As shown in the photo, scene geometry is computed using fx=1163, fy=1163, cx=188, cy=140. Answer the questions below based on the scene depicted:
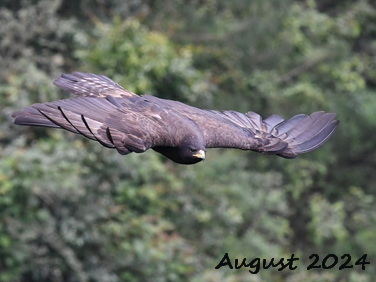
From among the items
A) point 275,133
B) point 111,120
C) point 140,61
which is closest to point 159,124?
point 111,120

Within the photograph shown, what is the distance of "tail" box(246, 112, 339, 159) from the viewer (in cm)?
862

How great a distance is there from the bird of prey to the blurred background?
2.70 meters

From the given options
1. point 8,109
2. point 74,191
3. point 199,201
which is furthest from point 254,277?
point 8,109

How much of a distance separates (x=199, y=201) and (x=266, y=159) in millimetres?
3086

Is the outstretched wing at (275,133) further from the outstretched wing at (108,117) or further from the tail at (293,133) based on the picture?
the outstretched wing at (108,117)

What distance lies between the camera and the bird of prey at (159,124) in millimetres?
7043

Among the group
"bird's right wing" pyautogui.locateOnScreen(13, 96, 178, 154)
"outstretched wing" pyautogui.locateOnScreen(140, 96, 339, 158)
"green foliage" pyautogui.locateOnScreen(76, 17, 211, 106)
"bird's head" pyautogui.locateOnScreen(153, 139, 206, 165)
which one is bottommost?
"bird's right wing" pyautogui.locateOnScreen(13, 96, 178, 154)

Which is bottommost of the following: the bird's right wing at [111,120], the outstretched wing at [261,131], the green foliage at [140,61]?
the bird's right wing at [111,120]

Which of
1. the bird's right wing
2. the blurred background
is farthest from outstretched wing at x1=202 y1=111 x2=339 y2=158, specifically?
the blurred background

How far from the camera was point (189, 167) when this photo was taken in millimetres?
13000

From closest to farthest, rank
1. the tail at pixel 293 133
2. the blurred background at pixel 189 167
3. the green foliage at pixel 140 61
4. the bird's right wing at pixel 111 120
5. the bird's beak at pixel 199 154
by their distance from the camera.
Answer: the bird's right wing at pixel 111 120, the bird's beak at pixel 199 154, the tail at pixel 293 133, the blurred background at pixel 189 167, the green foliage at pixel 140 61

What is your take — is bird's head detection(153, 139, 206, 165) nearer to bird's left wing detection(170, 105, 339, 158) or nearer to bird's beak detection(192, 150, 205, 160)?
bird's beak detection(192, 150, 205, 160)

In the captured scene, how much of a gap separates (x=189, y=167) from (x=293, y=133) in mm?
4184

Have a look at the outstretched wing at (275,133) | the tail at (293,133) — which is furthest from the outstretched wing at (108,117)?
the tail at (293,133)
